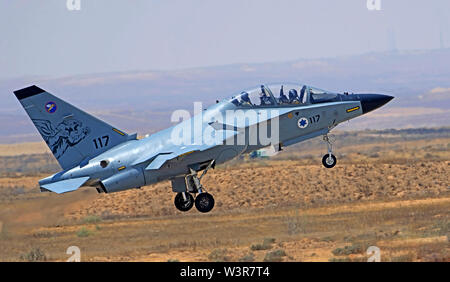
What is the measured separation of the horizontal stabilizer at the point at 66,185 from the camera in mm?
27828

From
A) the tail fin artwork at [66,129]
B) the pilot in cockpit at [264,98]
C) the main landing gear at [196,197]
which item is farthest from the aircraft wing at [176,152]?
the tail fin artwork at [66,129]

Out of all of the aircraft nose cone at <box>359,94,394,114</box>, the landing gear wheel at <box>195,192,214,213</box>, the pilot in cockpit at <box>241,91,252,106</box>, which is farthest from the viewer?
the aircraft nose cone at <box>359,94,394,114</box>

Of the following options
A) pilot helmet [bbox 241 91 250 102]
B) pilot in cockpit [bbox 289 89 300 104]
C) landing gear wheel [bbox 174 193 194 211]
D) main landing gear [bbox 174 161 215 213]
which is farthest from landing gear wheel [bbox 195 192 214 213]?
pilot in cockpit [bbox 289 89 300 104]

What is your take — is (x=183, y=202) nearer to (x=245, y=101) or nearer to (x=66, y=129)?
(x=245, y=101)

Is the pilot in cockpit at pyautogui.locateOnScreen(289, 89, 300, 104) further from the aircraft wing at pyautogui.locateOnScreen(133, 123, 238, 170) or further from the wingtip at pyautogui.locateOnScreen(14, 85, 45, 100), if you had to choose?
the wingtip at pyautogui.locateOnScreen(14, 85, 45, 100)

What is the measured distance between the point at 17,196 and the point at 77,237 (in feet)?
44.1

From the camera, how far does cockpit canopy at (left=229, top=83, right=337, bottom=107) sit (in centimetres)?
2936

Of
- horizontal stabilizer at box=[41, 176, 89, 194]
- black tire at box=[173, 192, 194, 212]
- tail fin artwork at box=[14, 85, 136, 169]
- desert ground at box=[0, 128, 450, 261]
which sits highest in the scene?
tail fin artwork at box=[14, 85, 136, 169]

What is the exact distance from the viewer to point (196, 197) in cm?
2942

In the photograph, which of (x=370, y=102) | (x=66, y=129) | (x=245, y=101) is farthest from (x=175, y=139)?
(x=370, y=102)

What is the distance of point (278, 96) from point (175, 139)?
3670 mm

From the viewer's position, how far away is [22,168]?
99.8 metres

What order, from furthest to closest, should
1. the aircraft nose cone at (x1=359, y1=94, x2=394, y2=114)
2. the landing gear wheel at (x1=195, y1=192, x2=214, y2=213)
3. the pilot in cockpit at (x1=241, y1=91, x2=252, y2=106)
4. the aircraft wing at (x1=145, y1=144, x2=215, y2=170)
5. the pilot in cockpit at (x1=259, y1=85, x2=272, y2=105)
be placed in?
1. the aircraft nose cone at (x1=359, y1=94, x2=394, y2=114)
2. the pilot in cockpit at (x1=259, y1=85, x2=272, y2=105)
3. the pilot in cockpit at (x1=241, y1=91, x2=252, y2=106)
4. the landing gear wheel at (x1=195, y1=192, x2=214, y2=213)
5. the aircraft wing at (x1=145, y1=144, x2=215, y2=170)

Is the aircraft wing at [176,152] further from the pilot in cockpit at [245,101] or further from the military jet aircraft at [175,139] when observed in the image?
the pilot in cockpit at [245,101]
